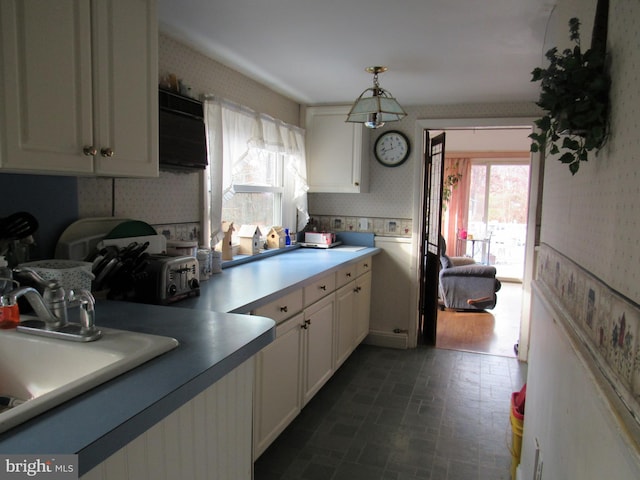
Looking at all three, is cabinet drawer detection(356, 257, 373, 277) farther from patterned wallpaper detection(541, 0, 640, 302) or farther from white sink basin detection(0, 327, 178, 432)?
white sink basin detection(0, 327, 178, 432)

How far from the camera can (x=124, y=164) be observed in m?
1.70

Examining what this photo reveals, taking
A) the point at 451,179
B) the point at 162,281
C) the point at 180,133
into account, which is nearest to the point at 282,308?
the point at 162,281

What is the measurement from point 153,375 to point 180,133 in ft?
5.13

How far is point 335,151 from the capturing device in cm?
402

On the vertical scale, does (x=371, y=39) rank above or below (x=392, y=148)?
above

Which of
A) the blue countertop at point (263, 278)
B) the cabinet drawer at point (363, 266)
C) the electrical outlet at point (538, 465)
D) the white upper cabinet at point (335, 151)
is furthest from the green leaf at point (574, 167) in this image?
the white upper cabinet at point (335, 151)

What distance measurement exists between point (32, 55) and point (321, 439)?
7.35ft

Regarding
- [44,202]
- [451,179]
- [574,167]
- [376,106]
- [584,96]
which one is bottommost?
[44,202]

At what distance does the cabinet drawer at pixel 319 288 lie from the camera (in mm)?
2656

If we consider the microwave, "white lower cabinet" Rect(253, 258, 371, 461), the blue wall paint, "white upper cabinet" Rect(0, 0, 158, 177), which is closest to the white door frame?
"white lower cabinet" Rect(253, 258, 371, 461)

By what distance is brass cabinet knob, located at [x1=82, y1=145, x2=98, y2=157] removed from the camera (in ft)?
4.99

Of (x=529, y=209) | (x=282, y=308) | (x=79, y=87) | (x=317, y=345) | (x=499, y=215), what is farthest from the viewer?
(x=499, y=215)

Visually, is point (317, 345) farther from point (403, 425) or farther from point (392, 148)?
point (392, 148)

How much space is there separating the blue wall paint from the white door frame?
2.90 m
